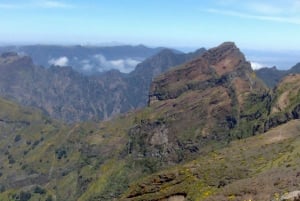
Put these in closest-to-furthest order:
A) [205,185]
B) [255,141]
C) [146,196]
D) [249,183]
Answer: [249,183] → [205,185] → [146,196] → [255,141]

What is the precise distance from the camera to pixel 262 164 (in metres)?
117

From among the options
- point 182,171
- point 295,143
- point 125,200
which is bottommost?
point 125,200

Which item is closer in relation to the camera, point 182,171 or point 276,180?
point 276,180

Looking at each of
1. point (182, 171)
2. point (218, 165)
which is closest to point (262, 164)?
point (218, 165)

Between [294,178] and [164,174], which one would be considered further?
[164,174]

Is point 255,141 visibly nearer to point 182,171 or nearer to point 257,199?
point 182,171

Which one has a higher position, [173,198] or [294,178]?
[294,178]

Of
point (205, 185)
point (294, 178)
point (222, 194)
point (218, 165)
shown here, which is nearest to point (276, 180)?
point (294, 178)

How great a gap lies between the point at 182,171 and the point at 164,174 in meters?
4.56

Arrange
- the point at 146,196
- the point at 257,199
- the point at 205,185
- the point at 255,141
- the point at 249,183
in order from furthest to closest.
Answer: the point at 255,141, the point at 146,196, the point at 205,185, the point at 249,183, the point at 257,199

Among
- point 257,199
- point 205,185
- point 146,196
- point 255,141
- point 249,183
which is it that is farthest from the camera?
point 255,141

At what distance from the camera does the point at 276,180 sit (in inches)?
3356

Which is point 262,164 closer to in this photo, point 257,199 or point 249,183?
point 249,183

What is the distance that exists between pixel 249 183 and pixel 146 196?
37452 mm
